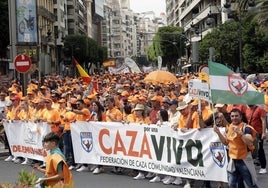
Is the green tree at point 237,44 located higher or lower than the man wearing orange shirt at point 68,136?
higher

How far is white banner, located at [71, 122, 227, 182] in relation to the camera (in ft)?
33.4

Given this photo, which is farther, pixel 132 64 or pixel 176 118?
pixel 132 64

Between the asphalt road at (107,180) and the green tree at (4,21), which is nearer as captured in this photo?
the asphalt road at (107,180)

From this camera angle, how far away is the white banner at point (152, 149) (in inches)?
401

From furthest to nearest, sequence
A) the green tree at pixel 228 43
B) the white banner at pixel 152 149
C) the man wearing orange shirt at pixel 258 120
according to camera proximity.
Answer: the green tree at pixel 228 43 < the man wearing orange shirt at pixel 258 120 < the white banner at pixel 152 149

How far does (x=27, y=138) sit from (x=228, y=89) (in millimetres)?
7616

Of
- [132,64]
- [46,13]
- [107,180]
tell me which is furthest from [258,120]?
[46,13]

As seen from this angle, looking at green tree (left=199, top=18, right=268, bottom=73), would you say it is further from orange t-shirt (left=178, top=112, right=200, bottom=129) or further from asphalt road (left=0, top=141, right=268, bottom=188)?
orange t-shirt (left=178, top=112, right=200, bottom=129)

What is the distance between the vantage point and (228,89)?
27.4 ft

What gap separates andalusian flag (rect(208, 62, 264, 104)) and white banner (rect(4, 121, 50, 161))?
6.44 meters

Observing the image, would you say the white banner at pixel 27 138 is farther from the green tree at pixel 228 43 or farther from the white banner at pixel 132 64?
the green tree at pixel 228 43

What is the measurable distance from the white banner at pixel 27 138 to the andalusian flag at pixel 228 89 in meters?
6.44

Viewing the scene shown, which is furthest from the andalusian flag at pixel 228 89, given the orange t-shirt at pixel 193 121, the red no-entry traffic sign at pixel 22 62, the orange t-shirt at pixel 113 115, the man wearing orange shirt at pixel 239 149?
the red no-entry traffic sign at pixel 22 62

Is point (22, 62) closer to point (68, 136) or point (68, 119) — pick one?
point (68, 119)
